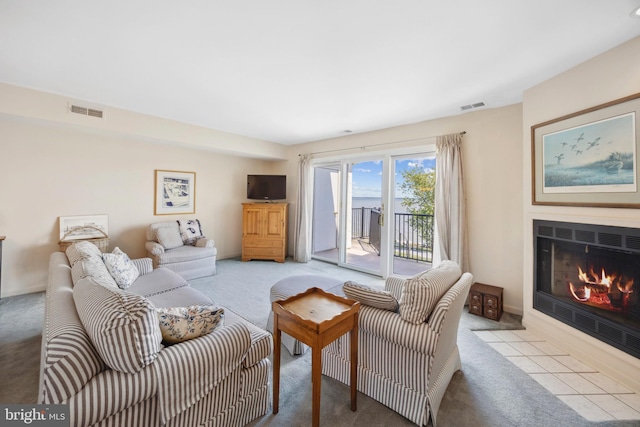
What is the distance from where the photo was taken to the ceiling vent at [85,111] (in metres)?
3.12

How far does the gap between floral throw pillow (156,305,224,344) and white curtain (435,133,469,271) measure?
3.02 meters

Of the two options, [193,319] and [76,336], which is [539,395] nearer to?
[193,319]

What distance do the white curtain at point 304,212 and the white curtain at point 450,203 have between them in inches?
103

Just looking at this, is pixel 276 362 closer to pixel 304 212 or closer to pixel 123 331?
pixel 123 331

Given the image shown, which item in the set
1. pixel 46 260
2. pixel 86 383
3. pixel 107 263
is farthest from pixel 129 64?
pixel 46 260

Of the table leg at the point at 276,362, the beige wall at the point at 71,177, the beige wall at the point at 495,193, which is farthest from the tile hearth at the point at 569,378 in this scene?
the beige wall at the point at 71,177

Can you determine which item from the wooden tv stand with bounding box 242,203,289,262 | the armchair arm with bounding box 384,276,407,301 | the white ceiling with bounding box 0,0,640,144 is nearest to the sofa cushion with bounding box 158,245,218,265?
the wooden tv stand with bounding box 242,203,289,262

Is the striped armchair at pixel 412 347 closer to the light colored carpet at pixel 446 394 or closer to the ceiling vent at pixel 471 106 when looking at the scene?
the light colored carpet at pixel 446 394

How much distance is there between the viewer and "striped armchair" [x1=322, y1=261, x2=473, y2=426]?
4.68 ft

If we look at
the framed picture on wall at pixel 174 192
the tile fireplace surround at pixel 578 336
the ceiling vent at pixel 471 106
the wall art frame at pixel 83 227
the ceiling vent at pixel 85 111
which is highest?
the ceiling vent at pixel 471 106

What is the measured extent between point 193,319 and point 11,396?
147 centimetres

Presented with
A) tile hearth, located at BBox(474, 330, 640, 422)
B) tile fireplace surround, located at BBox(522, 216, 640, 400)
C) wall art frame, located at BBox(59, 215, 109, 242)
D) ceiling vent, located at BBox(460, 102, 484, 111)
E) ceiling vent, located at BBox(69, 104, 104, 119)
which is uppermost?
ceiling vent, located at BBox(460, 102, 484, 111)

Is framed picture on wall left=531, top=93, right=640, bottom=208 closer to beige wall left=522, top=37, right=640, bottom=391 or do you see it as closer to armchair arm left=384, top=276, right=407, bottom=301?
beige wall left=522, top=37, right=640, bottom=391

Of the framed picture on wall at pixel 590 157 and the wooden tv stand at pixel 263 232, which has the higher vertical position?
the framed picture on wall at pixel 590 157
